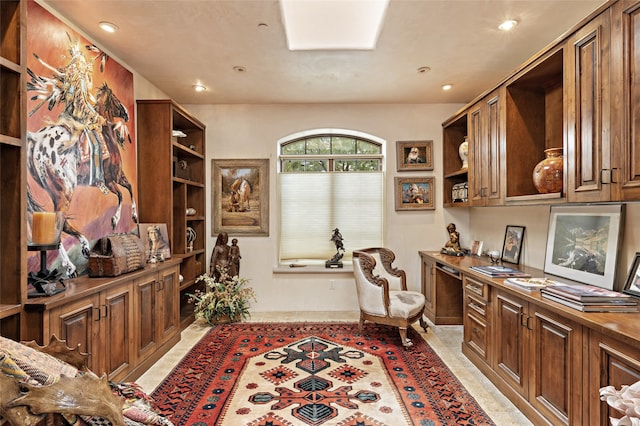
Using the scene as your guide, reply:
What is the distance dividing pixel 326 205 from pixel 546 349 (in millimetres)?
3265

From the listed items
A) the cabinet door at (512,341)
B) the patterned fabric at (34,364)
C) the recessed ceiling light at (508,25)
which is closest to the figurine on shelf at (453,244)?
the cabinet door at (512,341)

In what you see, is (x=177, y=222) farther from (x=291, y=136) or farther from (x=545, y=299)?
(x=545, y=299)

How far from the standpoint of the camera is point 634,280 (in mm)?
2066

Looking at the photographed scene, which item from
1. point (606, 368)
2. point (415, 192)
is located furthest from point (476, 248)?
point (606, 368)

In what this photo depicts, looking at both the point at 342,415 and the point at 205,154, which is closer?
the point at 342,415

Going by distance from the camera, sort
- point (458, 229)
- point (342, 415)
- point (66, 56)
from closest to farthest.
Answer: point (342, 415), point (66, 56), point (458, 229)

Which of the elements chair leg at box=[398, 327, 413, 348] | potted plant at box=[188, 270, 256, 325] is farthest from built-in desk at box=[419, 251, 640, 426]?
potted plant at box=[188, 270, 256, 325]

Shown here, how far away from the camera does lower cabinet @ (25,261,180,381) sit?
1953 mm

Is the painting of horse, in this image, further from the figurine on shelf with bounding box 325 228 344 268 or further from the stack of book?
the stack of book

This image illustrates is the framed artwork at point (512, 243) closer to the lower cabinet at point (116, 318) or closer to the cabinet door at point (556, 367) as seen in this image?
the cabinet door at point (556, 367)

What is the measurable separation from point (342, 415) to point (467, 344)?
161cm

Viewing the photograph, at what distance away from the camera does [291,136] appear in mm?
4809

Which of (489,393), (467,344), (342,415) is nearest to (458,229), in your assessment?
(467,344)

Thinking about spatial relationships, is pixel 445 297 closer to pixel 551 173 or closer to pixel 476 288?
pixel 476 288
